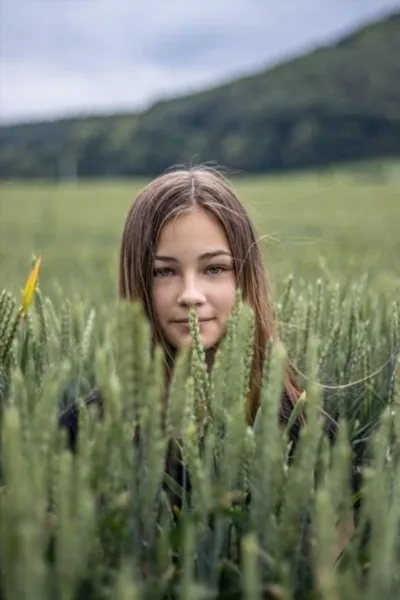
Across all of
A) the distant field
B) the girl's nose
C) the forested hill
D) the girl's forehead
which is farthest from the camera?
the forested hill

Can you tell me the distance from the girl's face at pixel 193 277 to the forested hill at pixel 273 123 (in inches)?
1555

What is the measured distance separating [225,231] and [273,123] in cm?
5422

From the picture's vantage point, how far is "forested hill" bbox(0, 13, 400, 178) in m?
49.4

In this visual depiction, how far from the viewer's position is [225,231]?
139cm

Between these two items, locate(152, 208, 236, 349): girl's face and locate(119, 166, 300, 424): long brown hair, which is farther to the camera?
locate(119, 166, 300, 424): long brown hair

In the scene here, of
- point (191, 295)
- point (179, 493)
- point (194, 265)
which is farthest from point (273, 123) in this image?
point (179, 493)

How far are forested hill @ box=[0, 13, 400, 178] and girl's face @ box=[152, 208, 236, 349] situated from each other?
39506 millimetres

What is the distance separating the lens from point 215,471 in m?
0.75

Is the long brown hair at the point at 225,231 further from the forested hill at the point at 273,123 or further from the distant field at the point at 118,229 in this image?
the forested hill at the point at 273,123

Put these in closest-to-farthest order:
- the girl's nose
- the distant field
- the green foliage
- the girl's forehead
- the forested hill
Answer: the green foliage → the girl's nose → the girl's forehead → the distant field → the forested hill

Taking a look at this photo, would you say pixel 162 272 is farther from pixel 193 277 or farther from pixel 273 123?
pixel 273 123

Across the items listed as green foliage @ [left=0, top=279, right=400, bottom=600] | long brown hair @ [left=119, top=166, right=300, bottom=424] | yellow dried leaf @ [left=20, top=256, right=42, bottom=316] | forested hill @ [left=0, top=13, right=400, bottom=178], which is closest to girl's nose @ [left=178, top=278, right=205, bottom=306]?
long brown hair @ [left=119, top=166, right=300, bottom=424]

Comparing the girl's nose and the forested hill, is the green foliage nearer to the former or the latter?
the girl's nose

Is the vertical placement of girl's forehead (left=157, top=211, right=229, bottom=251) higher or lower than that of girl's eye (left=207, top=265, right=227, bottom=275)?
higher
